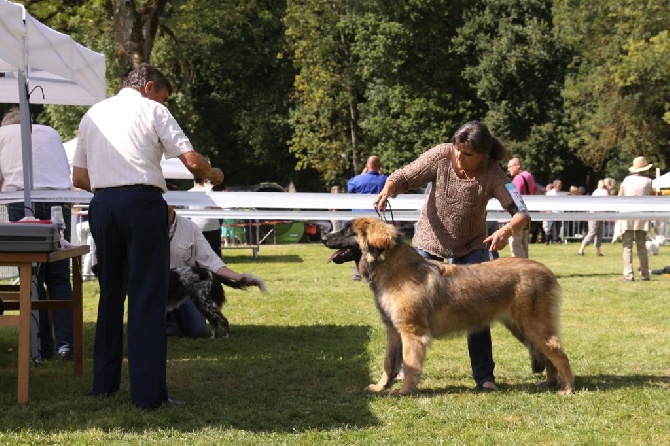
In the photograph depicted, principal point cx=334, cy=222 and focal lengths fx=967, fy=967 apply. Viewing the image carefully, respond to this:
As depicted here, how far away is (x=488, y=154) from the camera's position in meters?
6.34

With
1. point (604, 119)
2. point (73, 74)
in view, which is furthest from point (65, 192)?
point (604, 119)

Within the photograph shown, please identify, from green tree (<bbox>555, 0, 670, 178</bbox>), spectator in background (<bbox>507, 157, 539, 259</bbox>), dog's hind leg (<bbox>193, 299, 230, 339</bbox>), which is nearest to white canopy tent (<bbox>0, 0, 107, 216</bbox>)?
dog's hind leg (<bbox>193, 299, 230, 339</bbox>)

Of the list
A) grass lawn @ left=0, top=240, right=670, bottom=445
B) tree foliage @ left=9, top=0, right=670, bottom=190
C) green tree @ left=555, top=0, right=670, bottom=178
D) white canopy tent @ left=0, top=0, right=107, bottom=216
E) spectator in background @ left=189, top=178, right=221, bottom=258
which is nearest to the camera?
grass lawn @ left=0, top=240, right=670, bottom=445

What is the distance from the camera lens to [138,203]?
5402 millimetres

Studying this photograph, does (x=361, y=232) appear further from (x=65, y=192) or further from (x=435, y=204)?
(x=65, y=192)

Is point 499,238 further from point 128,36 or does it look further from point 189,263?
point 128,36

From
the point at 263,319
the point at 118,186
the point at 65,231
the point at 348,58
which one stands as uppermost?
the point at 348,58

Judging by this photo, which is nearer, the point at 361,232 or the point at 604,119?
the point at 361,232

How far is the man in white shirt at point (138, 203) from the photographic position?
5402mm

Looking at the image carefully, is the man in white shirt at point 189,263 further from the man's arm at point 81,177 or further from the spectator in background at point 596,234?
the spectator in background at point 596,234

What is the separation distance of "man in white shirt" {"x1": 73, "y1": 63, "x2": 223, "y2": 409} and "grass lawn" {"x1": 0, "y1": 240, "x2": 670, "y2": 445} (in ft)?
1.09

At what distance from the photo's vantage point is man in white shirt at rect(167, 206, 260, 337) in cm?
906

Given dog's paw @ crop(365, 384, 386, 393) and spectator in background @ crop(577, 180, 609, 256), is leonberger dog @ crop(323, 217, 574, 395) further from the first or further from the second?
spectator in background @ crop(577, 180, 609, 256)

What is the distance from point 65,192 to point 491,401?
452cm
